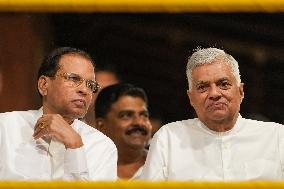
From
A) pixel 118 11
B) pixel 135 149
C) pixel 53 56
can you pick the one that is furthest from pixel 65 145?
pixel 135 149

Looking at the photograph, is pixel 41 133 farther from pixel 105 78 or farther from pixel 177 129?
pixel 105 78

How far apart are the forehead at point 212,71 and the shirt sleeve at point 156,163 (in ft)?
0.71

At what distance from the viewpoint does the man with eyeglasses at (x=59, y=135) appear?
1.87 meters

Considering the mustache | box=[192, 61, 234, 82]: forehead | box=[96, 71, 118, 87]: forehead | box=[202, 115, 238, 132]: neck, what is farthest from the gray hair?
box=[96, 71, 118, 87]: forehead

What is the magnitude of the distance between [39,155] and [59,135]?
0.14m

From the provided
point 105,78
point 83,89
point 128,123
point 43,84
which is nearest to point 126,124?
point 128,123

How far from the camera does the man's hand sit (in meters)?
1.86

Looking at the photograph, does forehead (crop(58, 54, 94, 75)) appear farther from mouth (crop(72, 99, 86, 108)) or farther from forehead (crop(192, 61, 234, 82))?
forehead (crop(192, 61, 234, 82))

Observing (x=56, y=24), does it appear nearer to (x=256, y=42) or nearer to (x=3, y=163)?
(x=256, y=42)

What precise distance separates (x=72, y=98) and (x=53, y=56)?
165 millimetres

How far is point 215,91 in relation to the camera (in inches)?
75.8

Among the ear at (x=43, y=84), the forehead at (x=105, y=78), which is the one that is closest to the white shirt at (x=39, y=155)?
the ear at (x=43, y=84)

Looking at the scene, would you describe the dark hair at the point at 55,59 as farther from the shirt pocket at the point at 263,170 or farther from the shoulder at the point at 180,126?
the shirt pocket at the point at 263,170

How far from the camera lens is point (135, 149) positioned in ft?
9.90
